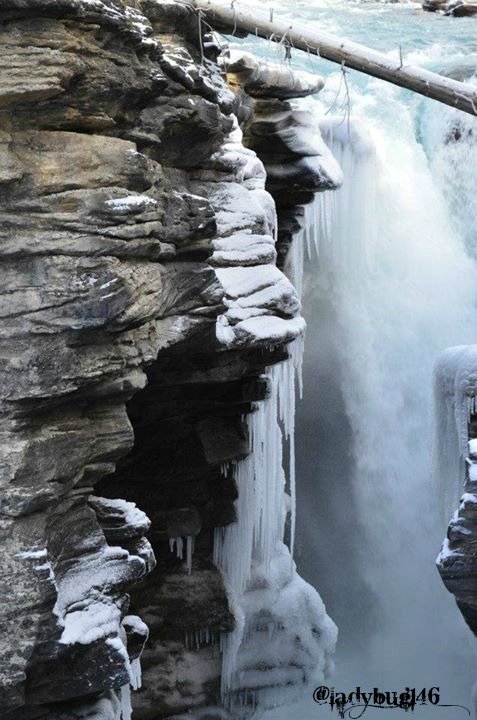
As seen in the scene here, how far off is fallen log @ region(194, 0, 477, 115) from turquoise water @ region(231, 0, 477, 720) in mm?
2694

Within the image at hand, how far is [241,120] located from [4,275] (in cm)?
552

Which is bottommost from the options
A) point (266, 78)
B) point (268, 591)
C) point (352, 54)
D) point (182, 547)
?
point (268, 591)

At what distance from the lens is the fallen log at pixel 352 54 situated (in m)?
12.3

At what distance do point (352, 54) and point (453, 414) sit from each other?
140 inches

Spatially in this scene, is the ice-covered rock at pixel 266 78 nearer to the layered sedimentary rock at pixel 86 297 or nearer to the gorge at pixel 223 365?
the gorge at pixel 223 365

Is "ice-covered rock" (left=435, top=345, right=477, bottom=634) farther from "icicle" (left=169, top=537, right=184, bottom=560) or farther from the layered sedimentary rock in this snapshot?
the layered sedimentary rock

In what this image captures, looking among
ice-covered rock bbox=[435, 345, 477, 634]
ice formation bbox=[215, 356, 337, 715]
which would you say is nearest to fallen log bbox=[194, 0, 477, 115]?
ice-covered rock bbox=[435, 345, 477, 634]

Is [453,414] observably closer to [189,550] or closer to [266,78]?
[189,550]

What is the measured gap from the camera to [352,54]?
40.6 ft

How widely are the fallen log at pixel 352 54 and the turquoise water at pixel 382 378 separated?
8.84ft

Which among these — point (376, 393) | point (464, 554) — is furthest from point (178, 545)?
point (376, 393)

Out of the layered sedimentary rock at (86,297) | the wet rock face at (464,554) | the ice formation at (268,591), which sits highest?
the layered sedimentary rock at (86,297)

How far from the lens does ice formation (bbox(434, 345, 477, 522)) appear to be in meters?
12.7

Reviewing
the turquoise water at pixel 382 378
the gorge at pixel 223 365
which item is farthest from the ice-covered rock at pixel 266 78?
the turquoise water at pixel 382 378
